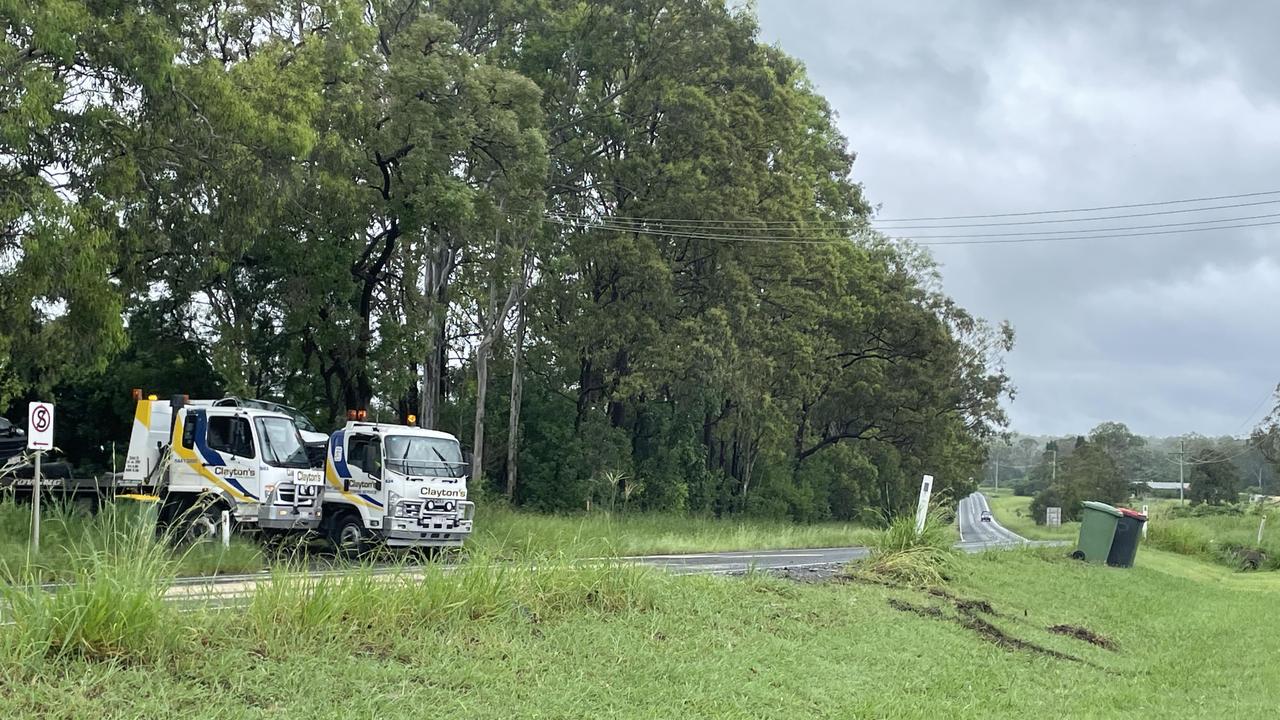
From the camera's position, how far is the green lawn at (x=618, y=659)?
21.3ft

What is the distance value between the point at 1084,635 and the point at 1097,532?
10.6 metres

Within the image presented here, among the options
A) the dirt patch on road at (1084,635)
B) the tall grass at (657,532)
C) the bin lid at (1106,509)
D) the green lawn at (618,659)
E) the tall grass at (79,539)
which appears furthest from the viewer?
the bin lid at (1106,509)

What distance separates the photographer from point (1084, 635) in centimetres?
1334

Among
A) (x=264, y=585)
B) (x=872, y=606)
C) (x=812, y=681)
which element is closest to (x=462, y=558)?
(x=264, y=585)

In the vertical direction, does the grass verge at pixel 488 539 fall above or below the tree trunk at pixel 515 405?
below

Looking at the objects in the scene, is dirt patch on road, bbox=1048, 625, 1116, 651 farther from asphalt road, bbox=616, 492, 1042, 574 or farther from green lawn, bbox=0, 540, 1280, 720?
asphalt road, bbox=616, 492, 1042, 574

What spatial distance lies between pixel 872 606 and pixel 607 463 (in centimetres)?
2734

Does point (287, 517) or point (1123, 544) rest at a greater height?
point (287, 517)

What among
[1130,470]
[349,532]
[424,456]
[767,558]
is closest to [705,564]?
[767,558]

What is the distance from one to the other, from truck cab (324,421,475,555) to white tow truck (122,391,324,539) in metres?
0.50

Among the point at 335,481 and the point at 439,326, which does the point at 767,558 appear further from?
the point at 439,326

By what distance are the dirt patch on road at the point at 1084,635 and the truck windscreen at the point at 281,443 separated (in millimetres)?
12243

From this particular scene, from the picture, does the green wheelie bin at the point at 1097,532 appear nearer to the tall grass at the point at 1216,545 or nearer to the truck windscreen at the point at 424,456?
the tall grass at the point at 1216,545

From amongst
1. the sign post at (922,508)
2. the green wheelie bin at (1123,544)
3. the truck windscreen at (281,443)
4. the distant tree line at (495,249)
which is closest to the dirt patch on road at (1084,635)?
the sign post at (922,508)
